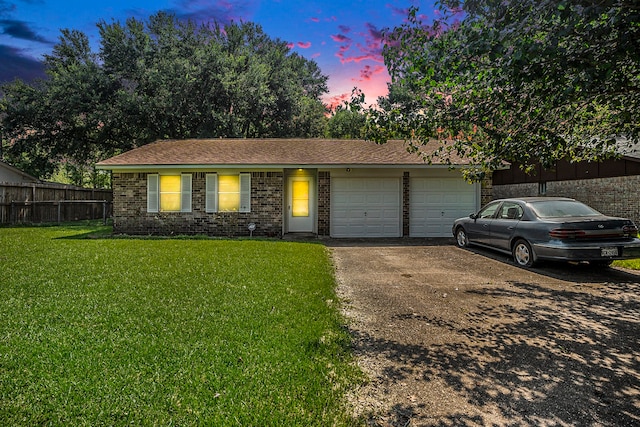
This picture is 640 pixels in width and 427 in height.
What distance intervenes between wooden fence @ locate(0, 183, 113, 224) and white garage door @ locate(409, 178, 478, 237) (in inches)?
622

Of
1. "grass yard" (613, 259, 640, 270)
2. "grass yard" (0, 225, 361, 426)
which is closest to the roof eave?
"grass yard" (613, 259, 640, 270)

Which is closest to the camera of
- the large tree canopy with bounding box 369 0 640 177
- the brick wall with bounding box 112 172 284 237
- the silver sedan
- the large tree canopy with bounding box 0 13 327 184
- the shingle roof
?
the large tree canopy with bounding box 369 0 640 177

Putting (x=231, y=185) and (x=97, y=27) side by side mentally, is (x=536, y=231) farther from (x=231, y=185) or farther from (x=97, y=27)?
(x=97, y=27)

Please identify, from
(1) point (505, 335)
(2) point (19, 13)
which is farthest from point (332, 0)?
(2) point (19, 13)

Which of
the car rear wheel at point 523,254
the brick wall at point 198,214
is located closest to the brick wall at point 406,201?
the brick wall at point 198,214

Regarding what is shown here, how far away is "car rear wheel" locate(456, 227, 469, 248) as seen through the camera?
32.9 feet

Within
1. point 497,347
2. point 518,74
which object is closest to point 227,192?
point 497,347

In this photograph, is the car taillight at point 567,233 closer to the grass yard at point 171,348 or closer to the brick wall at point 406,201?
the grass yard at point 171,348

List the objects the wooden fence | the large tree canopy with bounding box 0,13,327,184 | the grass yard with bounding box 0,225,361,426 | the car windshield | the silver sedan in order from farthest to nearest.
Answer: the large tree canopy with bounding box 0,13,327,184 < the wooden fence < the car windshield < the silver sedan < the grass yard with bounding box 0,225,361,426

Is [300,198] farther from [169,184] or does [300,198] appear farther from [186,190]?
[169,184]

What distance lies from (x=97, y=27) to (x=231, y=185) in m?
17.9

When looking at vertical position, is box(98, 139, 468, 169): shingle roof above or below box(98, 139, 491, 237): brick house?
above

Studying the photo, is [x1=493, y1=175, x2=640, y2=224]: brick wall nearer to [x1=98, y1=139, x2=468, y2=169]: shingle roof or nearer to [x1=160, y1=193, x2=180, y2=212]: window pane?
[x1=98, y1=139, x2=468, y2=169]: shingle roof

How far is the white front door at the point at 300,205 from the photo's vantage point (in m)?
13.6
